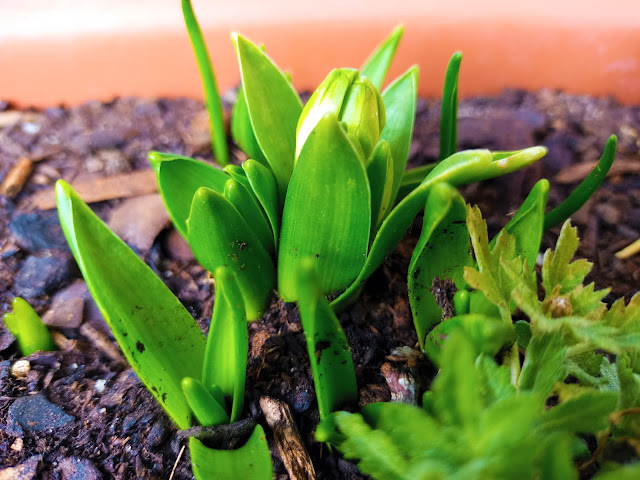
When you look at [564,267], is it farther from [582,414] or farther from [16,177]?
[16,177]

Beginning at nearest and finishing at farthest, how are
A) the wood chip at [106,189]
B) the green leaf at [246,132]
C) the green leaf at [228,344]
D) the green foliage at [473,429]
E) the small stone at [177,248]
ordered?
the green foliage at [473,429] → the green leaf at [228,344] → the green leaf at [246,132] → the small stone at [177,248] → the wood chip at [106,189]

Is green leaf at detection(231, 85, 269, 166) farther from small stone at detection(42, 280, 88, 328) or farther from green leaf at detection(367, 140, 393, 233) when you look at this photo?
small stone at detection(42, 280, 88, 328)

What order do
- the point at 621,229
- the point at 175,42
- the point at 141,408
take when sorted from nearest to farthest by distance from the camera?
1. the point at 141,408
2. the point at 621,229
3. the point at 175,42

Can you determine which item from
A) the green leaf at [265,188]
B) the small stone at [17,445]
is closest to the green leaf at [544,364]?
the green leaf at [265,188]

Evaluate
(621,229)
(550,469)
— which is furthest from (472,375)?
(621,229)

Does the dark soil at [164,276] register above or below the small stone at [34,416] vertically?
above

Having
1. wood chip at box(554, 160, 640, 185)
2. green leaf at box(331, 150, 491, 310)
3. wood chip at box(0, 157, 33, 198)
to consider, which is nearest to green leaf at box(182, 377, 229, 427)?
green leaf at box(331, 150, 491, 310)

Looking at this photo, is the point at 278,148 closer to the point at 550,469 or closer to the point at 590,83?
the point at 550,469

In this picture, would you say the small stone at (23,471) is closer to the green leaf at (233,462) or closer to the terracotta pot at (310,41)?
the green leaf at (233,462)
